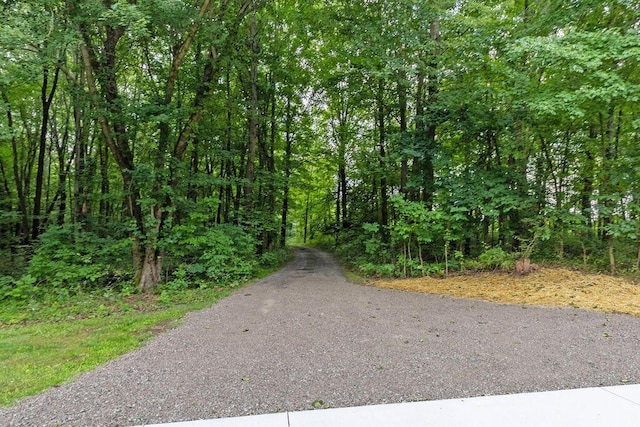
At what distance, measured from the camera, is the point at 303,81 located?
14055mm

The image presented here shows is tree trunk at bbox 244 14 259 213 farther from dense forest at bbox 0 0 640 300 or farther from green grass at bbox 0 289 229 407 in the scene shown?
green grass at bbox 0 289 229 407

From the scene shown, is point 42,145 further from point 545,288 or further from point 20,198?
point 545,288

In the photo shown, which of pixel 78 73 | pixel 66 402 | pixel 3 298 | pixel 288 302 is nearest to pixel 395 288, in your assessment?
pixel 288 302

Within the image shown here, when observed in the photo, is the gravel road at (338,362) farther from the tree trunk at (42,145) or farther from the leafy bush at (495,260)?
the tree trunk at (42,145)

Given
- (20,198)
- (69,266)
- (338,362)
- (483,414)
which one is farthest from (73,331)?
(20,198)

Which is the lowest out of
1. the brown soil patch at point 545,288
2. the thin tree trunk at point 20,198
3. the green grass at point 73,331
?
the green grass at point 73,331

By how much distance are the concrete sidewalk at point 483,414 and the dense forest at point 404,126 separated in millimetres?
4894

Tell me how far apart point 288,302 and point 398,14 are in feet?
24.2

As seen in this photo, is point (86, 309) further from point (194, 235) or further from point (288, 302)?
point (288, 302)

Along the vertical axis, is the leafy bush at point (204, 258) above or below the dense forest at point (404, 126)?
below

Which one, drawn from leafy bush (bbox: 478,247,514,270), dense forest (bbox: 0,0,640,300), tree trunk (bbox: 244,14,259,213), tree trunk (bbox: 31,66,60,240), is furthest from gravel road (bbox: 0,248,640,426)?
tree trunk (bbox: 31,66,60,240)

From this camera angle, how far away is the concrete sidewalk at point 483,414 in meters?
2.08

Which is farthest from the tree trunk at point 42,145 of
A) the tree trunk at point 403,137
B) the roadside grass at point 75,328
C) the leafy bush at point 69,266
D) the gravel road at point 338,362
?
the tree trunk at point 403,137

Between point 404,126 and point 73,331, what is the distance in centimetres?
1011
